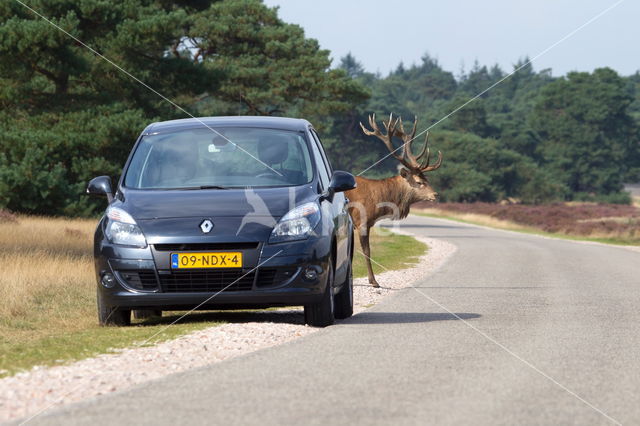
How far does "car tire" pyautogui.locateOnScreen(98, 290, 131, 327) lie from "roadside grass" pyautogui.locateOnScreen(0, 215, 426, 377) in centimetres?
11

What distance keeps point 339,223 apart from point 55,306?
4.28 meters

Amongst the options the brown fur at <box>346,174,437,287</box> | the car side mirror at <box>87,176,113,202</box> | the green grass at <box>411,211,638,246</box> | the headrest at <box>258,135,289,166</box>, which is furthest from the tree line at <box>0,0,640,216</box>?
the green grass at <box>411,211,638,246</box>

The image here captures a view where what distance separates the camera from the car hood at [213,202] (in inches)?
373

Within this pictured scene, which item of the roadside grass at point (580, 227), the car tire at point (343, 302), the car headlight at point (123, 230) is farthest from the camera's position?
the roadside grass at point (580, 227)

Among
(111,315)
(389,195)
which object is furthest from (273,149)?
(389,195)

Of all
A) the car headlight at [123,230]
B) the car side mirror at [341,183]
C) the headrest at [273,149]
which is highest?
the headrest at [273,149]

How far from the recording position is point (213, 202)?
9.61m

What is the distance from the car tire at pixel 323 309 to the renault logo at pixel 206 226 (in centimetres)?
124

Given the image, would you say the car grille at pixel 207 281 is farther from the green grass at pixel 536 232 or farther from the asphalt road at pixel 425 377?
the green grass at pixel 536 232

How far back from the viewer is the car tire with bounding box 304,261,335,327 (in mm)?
9875

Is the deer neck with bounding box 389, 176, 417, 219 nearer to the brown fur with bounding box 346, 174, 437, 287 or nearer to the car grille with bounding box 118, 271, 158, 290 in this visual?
the brown fur with bounding box 346, 174, 437, 287

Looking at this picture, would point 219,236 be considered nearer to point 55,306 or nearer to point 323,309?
point 323,309

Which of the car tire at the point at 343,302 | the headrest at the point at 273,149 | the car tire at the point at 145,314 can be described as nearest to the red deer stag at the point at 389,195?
the car tire at the point at 343,302

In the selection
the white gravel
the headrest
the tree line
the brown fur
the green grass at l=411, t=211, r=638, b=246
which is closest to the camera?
the white gravel
